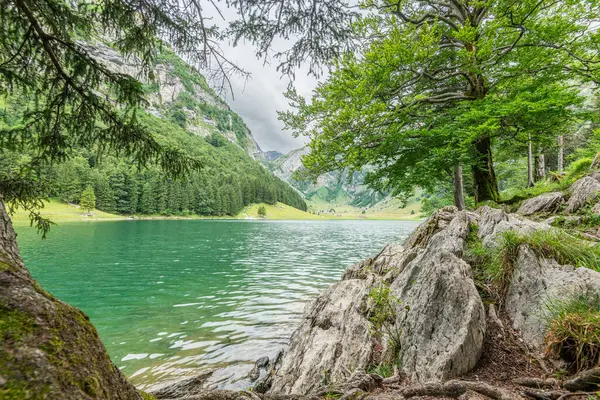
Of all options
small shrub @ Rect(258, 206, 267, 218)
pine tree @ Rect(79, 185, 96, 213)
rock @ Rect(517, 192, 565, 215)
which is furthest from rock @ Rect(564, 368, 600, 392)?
small shrub @ Rect(258, 206, 267, 218)

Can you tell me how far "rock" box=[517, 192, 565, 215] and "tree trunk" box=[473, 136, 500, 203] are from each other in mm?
1799

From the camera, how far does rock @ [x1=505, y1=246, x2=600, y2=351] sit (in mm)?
4047

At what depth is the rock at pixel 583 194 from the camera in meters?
9.06

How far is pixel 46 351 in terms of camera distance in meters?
1.34

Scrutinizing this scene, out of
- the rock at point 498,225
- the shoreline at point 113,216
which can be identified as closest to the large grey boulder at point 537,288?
the rock at point 498,225

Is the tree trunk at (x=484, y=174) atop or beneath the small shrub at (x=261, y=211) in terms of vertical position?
atop

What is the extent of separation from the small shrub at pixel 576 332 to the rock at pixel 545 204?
9.48m

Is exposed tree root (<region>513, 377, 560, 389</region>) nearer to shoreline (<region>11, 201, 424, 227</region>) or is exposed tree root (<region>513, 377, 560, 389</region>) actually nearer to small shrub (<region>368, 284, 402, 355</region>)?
small shrub (<region>368, 284, 402, 355</region>)

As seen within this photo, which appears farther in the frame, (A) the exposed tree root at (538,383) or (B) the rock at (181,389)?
(B) the rock at (181,389)

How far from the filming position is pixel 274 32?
222 inches

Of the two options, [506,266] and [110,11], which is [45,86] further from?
[506,266]

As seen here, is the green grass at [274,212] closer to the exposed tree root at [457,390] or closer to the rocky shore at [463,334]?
the rocky shore at [463,334]

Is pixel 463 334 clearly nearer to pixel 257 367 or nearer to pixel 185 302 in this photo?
pixel 257 367

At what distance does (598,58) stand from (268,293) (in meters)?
18.5
